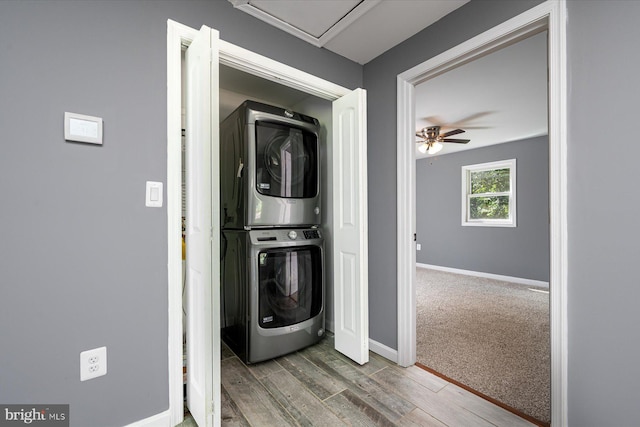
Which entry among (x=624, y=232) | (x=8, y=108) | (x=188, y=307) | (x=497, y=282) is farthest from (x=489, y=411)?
(x=497, y=282)

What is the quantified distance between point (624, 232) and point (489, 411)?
1154mm

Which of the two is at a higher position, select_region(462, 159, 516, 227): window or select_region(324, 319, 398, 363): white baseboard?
select_region(462, 159, 516, 227): window

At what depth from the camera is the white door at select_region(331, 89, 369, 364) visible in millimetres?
2012

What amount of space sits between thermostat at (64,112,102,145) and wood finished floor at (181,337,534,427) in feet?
4.91

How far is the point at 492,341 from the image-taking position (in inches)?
96.4

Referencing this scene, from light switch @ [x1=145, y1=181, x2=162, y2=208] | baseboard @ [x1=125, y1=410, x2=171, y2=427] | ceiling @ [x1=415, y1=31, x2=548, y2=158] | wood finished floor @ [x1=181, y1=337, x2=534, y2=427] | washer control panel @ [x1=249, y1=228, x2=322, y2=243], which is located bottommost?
wood finished floor @ [x1=181, y1=337, x2=534, y2=427]

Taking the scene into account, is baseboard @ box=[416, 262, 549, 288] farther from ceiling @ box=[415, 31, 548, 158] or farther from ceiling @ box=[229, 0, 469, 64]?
ceiling @ box=[229, 0, 469, 64]

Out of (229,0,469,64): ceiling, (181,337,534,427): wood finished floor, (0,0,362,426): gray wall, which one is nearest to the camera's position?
(0,0,362,426): gray wall

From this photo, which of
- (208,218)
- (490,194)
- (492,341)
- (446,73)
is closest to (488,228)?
(490,194)

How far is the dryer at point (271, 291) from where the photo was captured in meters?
2.04

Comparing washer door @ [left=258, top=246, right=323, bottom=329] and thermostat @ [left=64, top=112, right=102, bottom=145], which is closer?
thermostat @ [left=64, top=112, right=102, bottom=145]

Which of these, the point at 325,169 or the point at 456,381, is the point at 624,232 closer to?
the point at 456,381

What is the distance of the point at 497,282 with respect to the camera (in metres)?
4.77

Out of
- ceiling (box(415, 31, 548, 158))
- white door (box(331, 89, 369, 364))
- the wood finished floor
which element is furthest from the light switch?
ceiling (box(415, 31, 548, 158))
